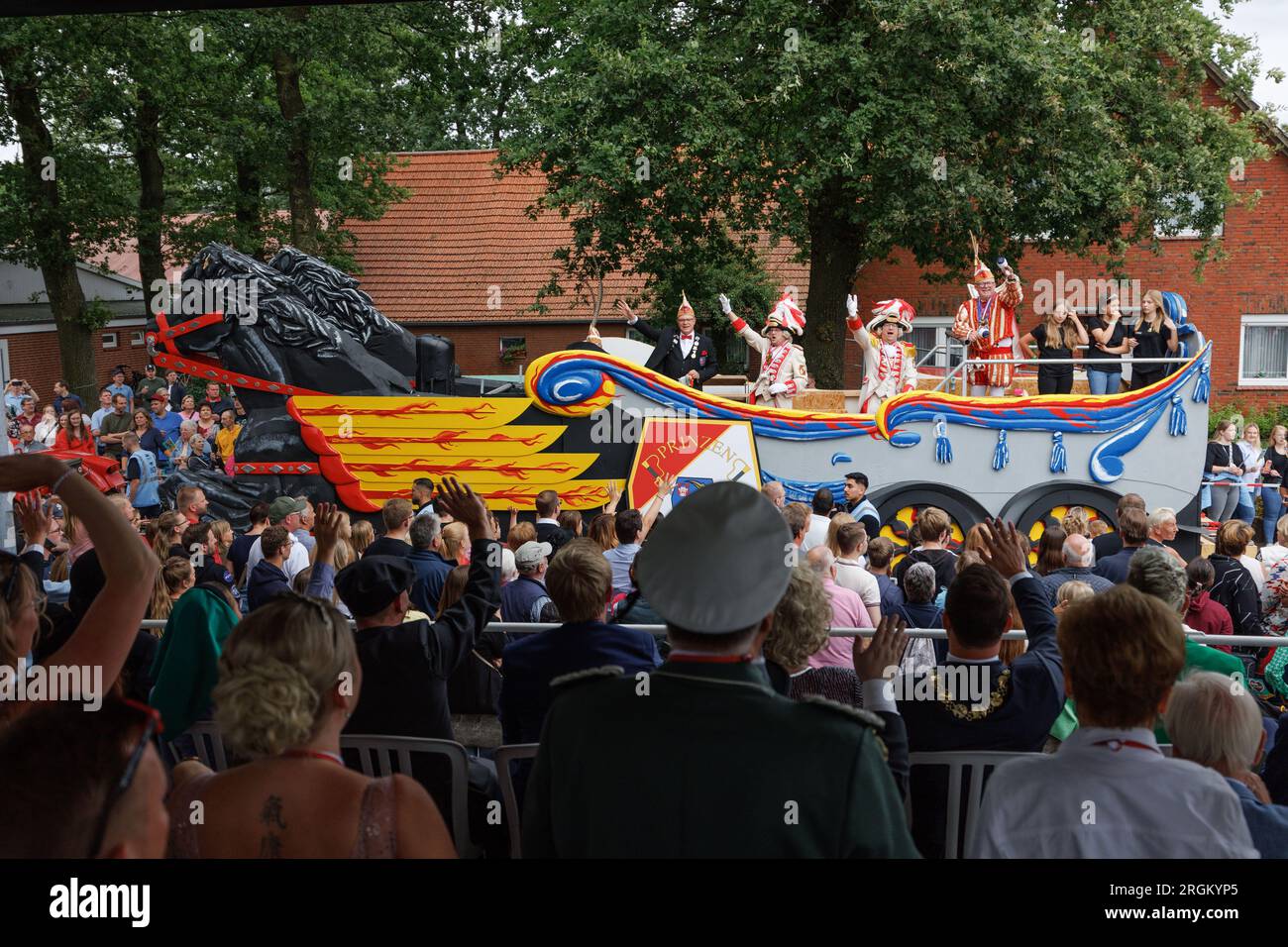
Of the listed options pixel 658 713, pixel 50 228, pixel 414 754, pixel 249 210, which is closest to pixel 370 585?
pixel 414 754

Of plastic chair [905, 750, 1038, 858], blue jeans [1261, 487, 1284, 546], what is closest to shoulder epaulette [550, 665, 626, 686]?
plastic chair [905, 750, 1038, 858]

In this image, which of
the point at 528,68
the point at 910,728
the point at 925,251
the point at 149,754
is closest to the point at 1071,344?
the point at 925,251

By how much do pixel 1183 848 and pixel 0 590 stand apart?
2.66 metres

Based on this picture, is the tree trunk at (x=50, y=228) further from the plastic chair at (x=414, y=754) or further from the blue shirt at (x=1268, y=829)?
the blue shirt at (x=1268, y=829)

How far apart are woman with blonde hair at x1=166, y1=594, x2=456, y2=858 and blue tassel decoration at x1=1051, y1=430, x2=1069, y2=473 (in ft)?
32.8

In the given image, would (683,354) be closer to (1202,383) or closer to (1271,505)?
(1202,383)

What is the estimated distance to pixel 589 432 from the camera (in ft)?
35.5

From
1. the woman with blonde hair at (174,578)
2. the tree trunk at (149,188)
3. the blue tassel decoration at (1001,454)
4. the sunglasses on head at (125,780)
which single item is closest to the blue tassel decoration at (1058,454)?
the blue tassel decoration at (1001,454)

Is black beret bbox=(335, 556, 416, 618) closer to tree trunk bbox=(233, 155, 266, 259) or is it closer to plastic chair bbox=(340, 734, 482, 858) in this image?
plastic chair bbox=(340, 734, 482, 858)

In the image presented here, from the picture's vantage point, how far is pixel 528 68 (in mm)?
17094

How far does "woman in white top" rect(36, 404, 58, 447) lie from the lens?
1498cm

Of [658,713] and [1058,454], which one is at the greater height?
[1058,454]

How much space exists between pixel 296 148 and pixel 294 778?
55.3 feet

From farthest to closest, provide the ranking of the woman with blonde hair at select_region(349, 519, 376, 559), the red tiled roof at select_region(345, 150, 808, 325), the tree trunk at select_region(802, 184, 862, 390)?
1. the red tiled roof at select_region(345, 150, 808, 325)
2. the tree trunk at select_region(802, 184, 862, 390)
3. the woman with blonde hair at select_region(349, 519, 376, 559)
